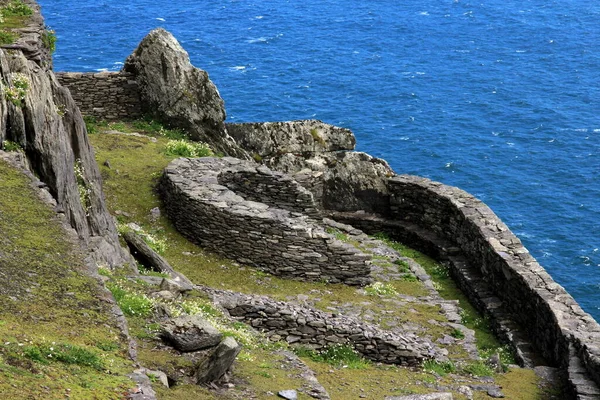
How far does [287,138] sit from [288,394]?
2748cm

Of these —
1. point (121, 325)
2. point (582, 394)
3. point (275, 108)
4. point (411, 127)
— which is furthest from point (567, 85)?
point (121, 325)

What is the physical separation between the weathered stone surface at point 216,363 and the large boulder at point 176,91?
26.8 m

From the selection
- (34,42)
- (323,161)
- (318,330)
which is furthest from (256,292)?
(323,161)

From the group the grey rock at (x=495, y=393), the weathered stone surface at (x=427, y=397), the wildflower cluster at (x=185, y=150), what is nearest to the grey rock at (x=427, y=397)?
the weathered stone surface at (x=427, y=397)

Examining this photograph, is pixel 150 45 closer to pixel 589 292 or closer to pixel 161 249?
pixel 161 249

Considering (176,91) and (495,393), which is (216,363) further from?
(176,91)

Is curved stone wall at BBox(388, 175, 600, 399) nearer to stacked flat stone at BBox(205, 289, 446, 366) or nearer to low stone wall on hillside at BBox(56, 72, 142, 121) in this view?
stacked flat stone at BBox(205, 289, 446, 366)

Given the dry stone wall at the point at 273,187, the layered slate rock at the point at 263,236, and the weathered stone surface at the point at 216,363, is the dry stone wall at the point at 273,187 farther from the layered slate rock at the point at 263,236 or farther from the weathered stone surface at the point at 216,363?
the weathered stone surface at the point at 216,363

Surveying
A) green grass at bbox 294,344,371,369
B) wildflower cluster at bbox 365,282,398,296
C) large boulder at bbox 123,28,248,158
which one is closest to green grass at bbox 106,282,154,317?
green grass at bbox 294,344,371,369

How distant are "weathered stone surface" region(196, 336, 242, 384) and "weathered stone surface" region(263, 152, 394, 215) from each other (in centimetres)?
2562

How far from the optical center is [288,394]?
19844 millimetres

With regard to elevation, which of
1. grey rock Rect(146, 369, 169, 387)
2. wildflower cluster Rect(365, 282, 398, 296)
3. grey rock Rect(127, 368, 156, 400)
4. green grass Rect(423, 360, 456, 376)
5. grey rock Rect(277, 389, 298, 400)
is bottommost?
wildflower cluster Rect(365, 282, 398, 296)

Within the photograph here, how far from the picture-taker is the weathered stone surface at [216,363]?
18.6 m

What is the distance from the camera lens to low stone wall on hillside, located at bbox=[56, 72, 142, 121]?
45.3 m
